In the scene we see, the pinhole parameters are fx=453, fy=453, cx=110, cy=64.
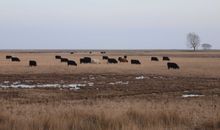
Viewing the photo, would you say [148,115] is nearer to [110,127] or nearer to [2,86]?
[110,127]

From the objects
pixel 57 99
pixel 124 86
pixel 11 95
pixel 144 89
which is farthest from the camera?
pixel 124 86

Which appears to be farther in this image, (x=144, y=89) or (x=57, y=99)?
(x=144, y=89)

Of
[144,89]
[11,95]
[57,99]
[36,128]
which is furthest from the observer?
[144,89]

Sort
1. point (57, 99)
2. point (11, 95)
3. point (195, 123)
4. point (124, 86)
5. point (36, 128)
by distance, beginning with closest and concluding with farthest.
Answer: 1. point (36, 128)
2. point (195, 123)
3. point (57, 99)
4. point (11, 95)
5. point (124, 86)

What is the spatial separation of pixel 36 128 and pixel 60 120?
0.83 m

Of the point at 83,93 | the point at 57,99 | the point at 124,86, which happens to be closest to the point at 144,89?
the point at 124,86

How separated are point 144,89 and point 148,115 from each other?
13484 mm

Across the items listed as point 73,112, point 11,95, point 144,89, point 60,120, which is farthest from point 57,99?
point 60,120

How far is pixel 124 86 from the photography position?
27.8 meters

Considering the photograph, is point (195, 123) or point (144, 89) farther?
point (144, 89)

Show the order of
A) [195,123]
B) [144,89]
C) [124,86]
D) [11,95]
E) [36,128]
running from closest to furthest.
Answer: [36,128] → [195,123] → [11,95] → [144,89] → [124,86]

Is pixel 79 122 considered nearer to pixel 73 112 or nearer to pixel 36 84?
pixel 73 112

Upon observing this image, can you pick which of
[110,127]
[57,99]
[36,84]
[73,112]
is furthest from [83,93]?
[110,127]

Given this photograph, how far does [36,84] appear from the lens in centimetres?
2870
